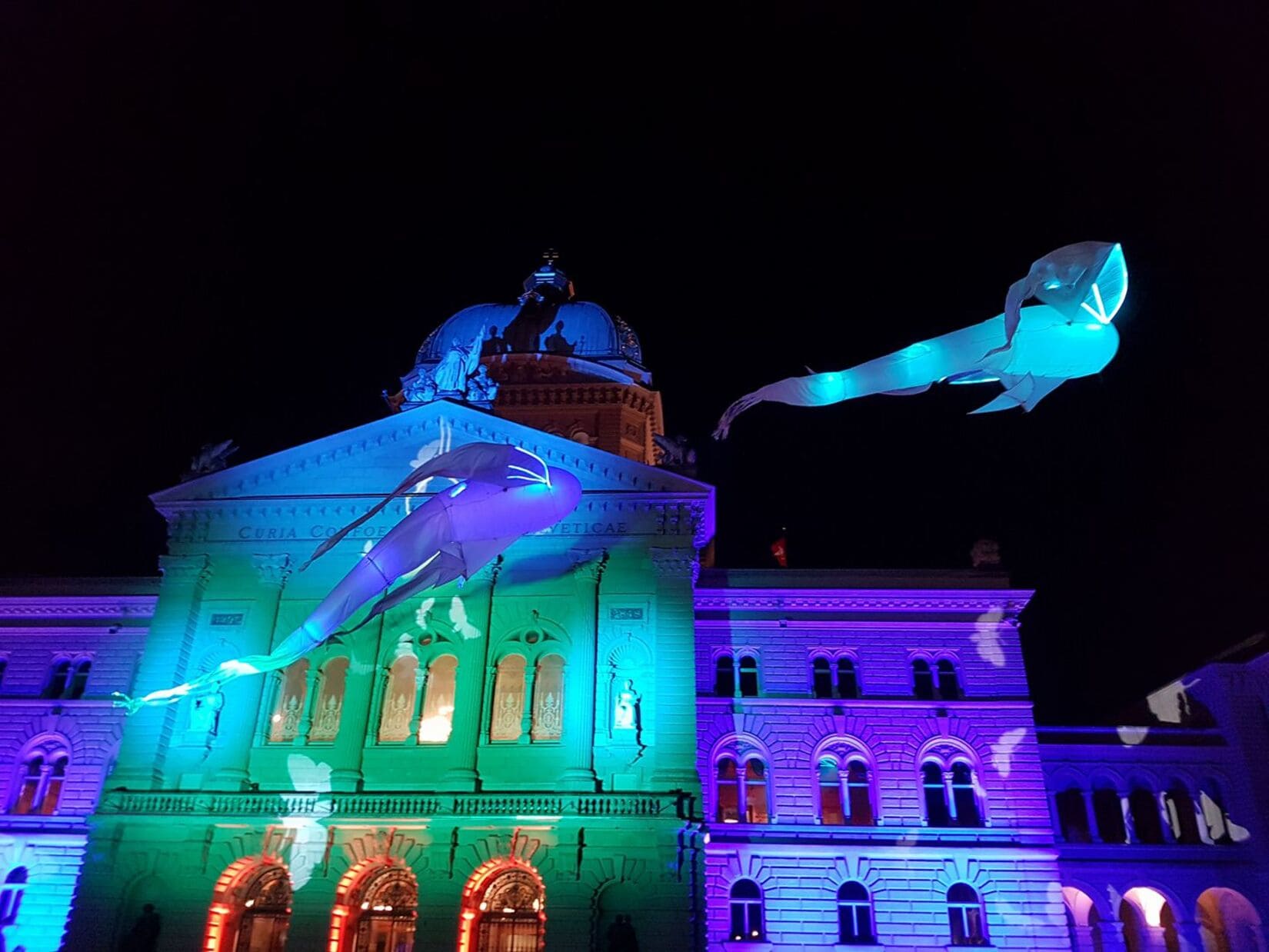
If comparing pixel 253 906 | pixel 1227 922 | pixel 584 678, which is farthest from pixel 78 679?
pixel 1227 922

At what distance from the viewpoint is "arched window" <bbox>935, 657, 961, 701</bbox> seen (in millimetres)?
34750

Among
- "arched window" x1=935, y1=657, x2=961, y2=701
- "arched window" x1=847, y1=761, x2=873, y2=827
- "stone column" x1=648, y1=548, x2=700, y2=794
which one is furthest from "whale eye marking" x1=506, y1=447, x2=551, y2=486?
"arched window" x1=935, y1=657, x2=961, y2=701

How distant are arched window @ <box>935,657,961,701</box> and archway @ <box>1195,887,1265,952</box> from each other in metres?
10.2

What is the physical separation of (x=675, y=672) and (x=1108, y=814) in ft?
56.0

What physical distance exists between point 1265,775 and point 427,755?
28036 millimetres

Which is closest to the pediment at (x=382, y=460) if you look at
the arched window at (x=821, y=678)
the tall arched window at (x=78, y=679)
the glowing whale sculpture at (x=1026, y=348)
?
the tall arched window at (x=78, y=679)

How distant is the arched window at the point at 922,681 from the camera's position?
34812 millimetres

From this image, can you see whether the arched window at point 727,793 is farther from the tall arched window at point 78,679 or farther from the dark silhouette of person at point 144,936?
the tall arched window at point 78,679

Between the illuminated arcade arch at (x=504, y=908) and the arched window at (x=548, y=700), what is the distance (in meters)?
3.72

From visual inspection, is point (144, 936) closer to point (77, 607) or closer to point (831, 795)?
point (77, 607)

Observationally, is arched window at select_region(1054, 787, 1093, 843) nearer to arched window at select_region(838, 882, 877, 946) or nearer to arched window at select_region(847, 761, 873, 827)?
arched window at select_region(847, 761, 873, 827)

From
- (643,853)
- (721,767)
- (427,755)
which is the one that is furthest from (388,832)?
(721,767)

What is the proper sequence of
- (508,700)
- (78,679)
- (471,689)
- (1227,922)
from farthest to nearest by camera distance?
1. (78,679)
2. (1227,922)
3. (508,700)
4. (471,689)

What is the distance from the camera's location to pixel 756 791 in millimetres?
33531
